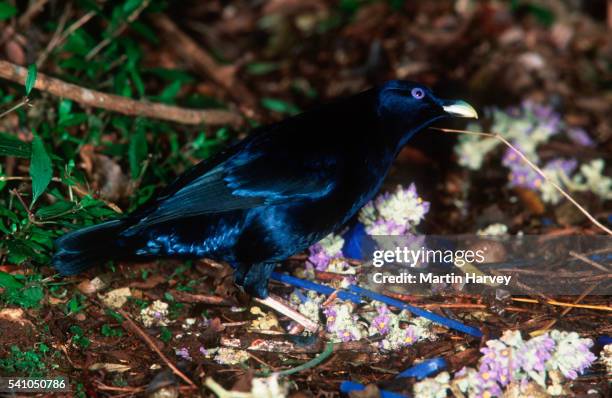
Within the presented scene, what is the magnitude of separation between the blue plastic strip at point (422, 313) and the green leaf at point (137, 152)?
1.48 m

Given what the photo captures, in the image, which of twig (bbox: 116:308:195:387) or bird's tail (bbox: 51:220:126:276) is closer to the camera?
twig (bbox: 116:308:195:387)

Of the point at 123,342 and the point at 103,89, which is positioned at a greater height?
the point at 103,89

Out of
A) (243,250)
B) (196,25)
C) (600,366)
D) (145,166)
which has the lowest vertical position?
(600,366)

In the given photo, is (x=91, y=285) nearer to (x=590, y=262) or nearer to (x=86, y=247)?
(x=86, y=247)

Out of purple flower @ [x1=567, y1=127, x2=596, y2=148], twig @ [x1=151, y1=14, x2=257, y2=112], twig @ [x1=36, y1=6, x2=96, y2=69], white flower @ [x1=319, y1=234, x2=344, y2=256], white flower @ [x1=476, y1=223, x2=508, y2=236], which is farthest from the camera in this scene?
twig @ [x1=151, y1=14, x2=257, y2=112]

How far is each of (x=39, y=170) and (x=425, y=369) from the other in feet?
6.74

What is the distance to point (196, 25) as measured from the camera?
22.5ft

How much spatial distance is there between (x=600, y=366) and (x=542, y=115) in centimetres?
291

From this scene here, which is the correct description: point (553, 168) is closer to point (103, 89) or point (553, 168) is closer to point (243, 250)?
point (243, 250)

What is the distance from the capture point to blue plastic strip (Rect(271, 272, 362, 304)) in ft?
13.0

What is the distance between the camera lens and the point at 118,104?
475 centimetres

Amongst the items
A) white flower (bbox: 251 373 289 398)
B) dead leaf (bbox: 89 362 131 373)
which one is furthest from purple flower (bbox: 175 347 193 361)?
white flower (bbox: 251 373 289 398)

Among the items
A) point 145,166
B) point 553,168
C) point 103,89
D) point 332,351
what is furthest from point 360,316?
point 103,89

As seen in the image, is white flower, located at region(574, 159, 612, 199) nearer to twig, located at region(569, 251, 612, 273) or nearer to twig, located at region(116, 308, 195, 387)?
twig, located at region(569, 251, 612, 273)
